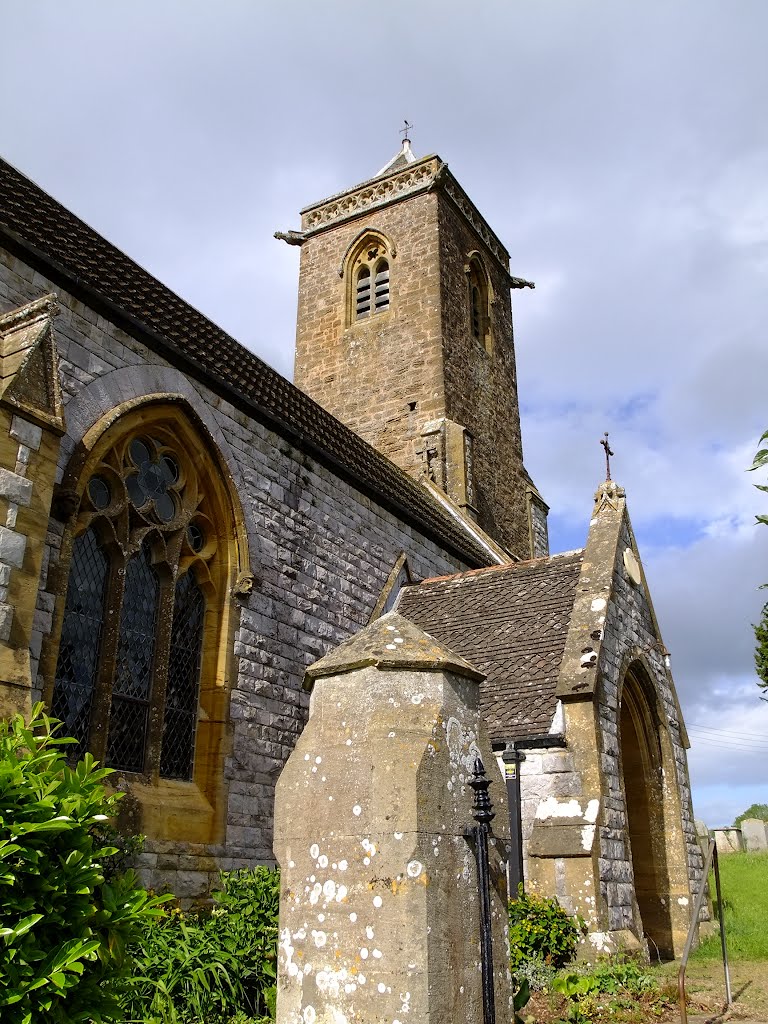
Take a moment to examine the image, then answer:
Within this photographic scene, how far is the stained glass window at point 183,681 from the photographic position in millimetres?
8641

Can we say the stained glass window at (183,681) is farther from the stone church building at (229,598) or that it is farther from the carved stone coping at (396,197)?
the carved stone coping at (396,197)

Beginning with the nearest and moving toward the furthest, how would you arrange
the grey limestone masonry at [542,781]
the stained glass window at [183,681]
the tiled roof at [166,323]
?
the tiled roof at [166,323], the stained glass window at [183,681], the grey limestone masonry at [542,781]

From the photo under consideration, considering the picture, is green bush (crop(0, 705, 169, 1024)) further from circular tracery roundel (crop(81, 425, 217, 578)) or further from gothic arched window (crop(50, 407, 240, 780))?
circular tracery roundel (crop(81, 425, 217, 578))

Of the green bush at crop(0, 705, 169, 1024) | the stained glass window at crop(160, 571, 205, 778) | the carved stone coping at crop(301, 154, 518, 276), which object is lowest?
the green bush at crop(0, 705, 169, 1024)

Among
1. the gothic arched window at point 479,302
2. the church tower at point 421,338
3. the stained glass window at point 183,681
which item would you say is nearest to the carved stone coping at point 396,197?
the church tower at point 421,338

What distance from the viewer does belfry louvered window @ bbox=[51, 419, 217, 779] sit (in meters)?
7.83

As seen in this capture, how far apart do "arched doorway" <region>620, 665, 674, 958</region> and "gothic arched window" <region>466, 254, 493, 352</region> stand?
13952 millimetres

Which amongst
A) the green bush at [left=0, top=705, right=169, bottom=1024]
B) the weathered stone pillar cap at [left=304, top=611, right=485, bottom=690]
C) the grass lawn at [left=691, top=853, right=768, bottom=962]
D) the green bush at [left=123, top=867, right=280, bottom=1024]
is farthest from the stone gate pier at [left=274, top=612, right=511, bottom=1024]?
the grass lawn at [left=691, top=853, right=768, bottom=962]

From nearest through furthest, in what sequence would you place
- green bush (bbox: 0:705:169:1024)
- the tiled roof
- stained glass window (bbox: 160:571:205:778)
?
green bush (bbox: 0:705:169:1024) → the tiled roof → stained glass window (bbox: 160:571:205:778)

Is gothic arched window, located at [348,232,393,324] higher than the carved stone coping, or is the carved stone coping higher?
the carved stone coping

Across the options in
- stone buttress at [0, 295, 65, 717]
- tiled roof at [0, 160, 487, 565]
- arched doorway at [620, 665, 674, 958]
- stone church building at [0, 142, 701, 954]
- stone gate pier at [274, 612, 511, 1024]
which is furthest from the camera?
arched doorway at [620, 665, 674, 958]

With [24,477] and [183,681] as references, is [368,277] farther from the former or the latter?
[24,477]

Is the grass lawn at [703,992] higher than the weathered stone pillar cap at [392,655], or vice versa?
the weathered stone pillar cap at [392,655]

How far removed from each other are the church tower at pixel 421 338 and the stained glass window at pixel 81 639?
1191 cm
